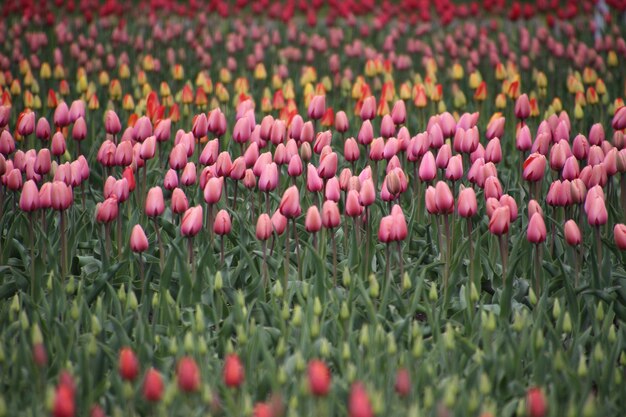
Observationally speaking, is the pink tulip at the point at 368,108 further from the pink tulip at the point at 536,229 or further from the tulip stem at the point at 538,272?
the pink tulip at the point at 536,229

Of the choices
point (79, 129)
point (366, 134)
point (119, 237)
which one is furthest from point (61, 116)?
point (366, 134)

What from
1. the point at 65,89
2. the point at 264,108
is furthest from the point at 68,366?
the point at 65,89

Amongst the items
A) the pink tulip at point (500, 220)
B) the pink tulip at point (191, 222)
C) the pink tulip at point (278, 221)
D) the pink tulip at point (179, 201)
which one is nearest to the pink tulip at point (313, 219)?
the pink tulip at point (278, 221)

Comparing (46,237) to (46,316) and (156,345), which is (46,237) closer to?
(46,316)

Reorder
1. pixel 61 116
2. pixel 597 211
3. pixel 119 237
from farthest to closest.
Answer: pixel 61 116
pixel 119 237
pixel 597 211

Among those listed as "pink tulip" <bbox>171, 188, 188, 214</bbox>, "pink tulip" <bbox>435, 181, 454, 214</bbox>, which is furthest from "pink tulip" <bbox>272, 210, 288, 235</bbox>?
"pink tulip" <bbox>435, 181, 454, 214</bbox>

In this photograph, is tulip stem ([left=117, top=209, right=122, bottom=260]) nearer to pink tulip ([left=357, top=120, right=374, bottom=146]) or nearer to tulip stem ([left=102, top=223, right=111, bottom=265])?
tulip stem ([left=102, top=223, right=111, bottom=265])

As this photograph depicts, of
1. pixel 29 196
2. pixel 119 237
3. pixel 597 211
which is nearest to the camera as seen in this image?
pixel 597 211

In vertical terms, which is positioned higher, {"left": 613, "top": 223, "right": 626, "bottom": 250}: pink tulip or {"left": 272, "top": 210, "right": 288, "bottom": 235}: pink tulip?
{"left": 272, "top": 210, "right": 288, "bottom": 235}: pink tulip

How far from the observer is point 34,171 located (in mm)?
4453

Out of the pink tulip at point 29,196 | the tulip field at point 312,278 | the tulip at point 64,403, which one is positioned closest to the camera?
the tulip at point 64,403

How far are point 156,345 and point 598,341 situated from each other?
73.8 inches

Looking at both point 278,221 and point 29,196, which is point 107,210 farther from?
point 278,221

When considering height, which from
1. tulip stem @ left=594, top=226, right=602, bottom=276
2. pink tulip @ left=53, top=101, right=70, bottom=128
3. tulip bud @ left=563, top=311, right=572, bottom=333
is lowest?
tulip bud @ left=563, top=311, right=572, bottom=333
